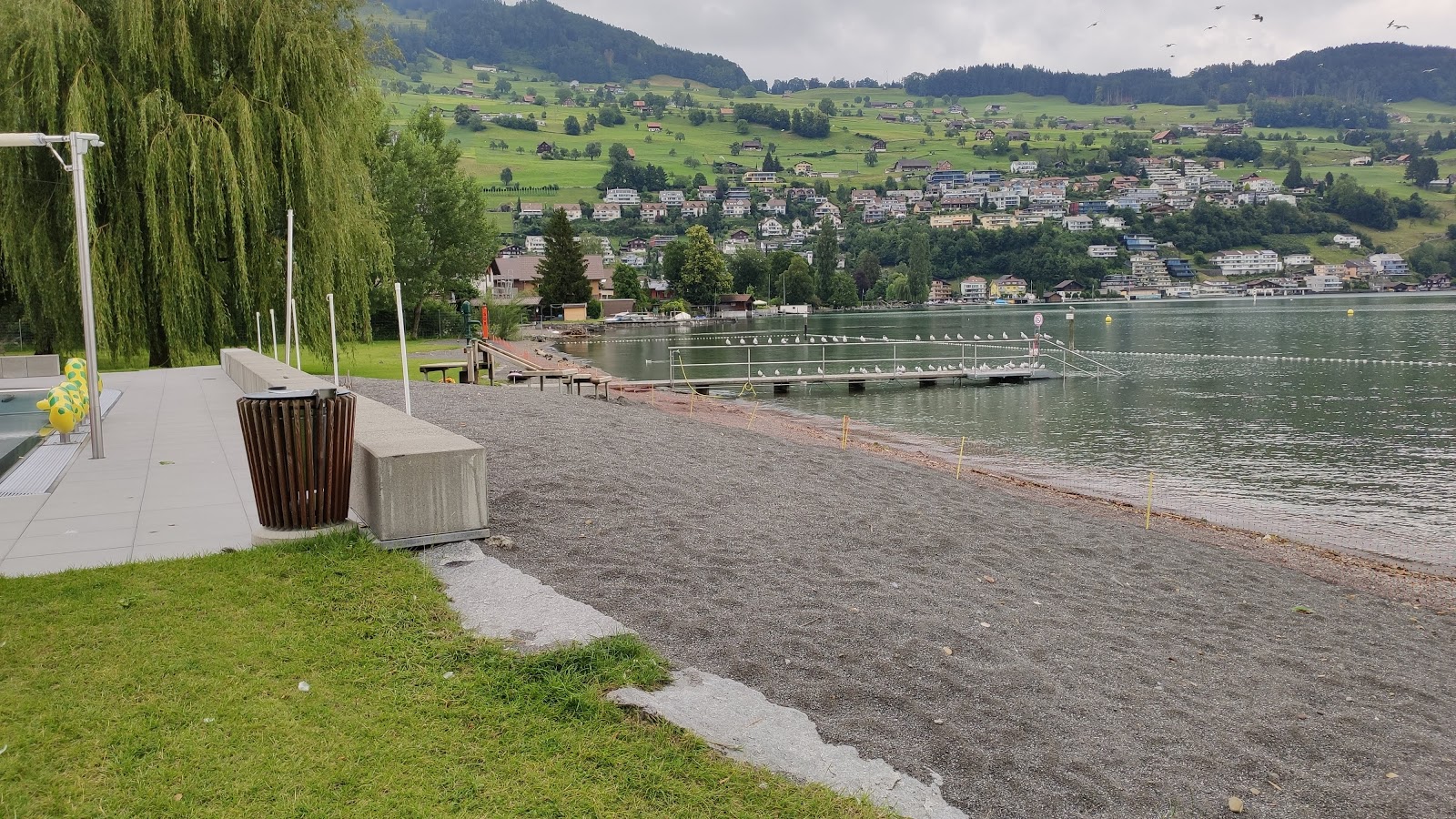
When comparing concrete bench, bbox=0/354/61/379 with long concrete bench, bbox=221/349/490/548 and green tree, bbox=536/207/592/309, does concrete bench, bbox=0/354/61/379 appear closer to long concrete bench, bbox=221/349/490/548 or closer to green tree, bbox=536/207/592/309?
long concrete bench, bbox=221/349/490/548

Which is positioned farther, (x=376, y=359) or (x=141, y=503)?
(x=376, y=359)

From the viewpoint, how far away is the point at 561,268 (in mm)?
98000

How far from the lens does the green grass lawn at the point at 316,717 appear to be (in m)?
4.04

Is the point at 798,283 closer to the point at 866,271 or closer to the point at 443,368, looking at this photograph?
the point at 866,271

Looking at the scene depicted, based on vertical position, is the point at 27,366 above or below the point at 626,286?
below

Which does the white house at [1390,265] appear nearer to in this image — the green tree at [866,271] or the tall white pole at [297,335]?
the green tree at [866,271]

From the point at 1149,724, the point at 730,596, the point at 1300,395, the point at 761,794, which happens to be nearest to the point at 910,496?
the point at 730,596

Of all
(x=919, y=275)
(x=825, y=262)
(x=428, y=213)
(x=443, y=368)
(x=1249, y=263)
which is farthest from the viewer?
(x=1249, y=263)

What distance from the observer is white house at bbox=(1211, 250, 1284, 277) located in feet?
602

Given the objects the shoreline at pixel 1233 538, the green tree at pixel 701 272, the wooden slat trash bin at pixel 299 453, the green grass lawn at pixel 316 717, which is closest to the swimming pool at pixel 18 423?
the wooden slat trash bin at pixel 299 453

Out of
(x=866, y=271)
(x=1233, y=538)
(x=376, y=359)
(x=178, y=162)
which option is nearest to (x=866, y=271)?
(x=866, y=271)

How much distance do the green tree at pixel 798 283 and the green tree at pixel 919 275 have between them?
2303 centimetres

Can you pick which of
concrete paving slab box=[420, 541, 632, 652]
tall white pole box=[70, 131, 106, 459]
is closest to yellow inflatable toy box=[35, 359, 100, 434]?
tall white pole box=[70, 131, 106, 459]

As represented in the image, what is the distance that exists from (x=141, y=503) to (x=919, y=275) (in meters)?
167
